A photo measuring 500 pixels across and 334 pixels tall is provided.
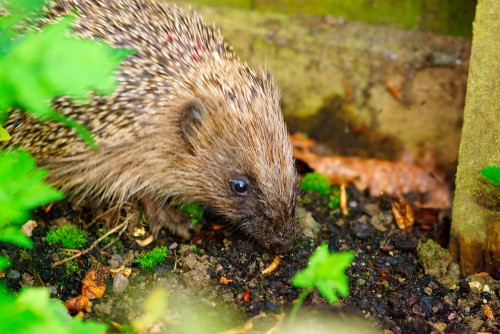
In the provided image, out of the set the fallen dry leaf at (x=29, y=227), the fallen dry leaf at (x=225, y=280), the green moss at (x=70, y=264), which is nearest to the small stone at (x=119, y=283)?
the green moss at (x=70, y=264)

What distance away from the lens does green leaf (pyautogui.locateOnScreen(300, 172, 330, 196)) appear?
4.62 m

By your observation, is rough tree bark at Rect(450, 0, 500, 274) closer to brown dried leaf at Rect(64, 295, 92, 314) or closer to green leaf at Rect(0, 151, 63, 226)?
brown dried leaf at Rect(64, 295, 92, 314)

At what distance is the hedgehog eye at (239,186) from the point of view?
12.9 feet

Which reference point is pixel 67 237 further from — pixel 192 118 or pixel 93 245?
pixel 192 118

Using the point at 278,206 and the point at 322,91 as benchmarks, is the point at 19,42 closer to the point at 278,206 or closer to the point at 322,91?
the point at 278,206

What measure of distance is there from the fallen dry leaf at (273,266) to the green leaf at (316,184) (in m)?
0.90

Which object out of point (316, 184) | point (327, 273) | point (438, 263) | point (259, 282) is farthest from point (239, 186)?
point (327, 273)

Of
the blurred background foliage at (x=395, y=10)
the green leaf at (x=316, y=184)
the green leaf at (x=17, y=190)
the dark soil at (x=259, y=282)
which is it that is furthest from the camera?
the blurred background foliage at (x=395, y=10)

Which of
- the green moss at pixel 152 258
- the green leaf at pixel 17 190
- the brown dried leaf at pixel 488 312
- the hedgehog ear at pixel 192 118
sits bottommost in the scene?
the brown dried leaf at pixel 488 312

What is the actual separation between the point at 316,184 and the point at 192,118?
1.14 meters

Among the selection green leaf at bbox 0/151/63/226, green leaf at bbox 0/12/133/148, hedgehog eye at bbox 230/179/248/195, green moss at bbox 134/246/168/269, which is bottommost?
green moss at bbox 134/246/168/269

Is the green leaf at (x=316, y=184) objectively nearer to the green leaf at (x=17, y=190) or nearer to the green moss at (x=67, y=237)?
the green moss at (x=67, y=237)

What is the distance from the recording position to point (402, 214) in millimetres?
4418

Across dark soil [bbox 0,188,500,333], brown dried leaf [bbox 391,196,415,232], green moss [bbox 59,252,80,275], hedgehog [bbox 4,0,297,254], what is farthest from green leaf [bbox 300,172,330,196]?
green moss [bbox 59,252,80,275]
